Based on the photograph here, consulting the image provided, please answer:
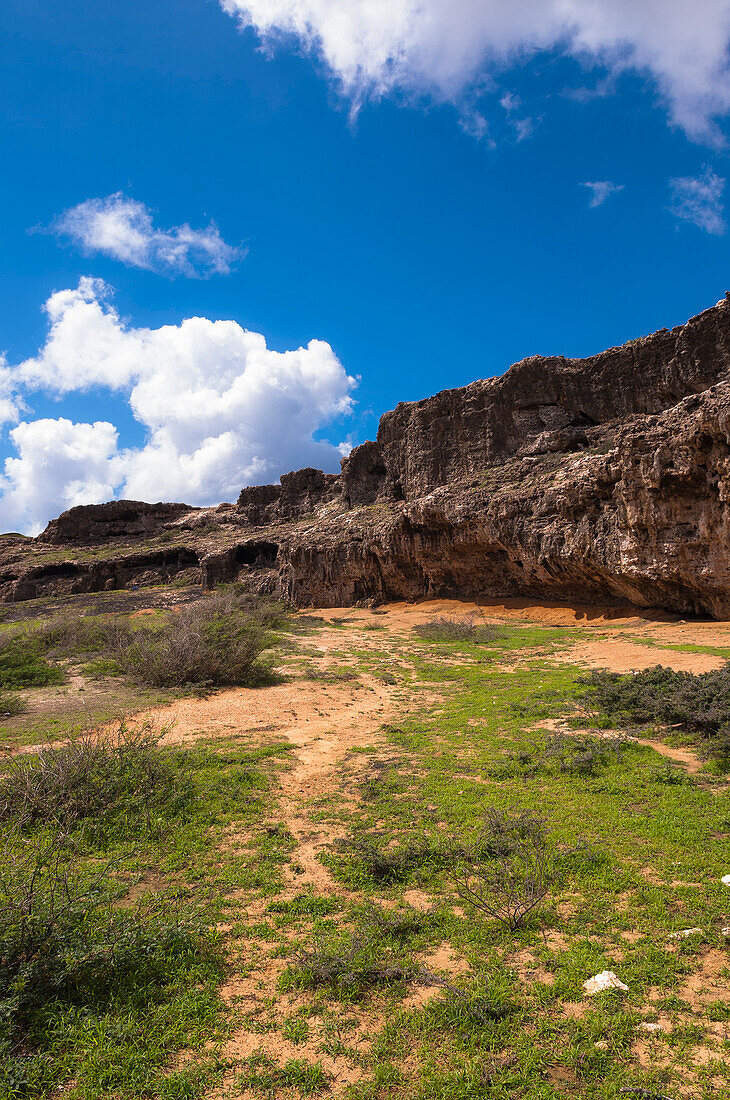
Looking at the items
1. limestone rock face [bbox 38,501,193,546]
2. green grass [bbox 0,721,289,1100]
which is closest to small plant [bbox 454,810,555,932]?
green grass [bbox 0,721,289,1100]

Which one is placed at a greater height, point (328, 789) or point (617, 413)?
point (617, 413)

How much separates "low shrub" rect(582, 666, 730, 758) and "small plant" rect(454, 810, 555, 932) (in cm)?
372

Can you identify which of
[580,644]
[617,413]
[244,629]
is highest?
[617,413]

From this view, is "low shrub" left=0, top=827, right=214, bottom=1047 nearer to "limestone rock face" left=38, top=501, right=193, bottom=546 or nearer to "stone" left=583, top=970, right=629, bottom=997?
"stone" left=583, top=970, right=629, bottom=997

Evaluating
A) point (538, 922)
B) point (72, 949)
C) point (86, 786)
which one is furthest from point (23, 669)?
point (538, 922)

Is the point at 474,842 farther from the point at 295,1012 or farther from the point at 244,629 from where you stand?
the point at 244,629

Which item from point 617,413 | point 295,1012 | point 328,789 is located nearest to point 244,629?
point 328,789

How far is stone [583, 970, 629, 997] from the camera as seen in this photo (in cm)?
332

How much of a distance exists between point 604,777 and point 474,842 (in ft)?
8.75

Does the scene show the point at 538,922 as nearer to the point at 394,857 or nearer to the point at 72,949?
the point at 394,857

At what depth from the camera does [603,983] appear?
11.1ft

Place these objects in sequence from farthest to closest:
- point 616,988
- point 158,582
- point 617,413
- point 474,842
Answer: point 158,582 → point 617,413 → point 474,842 → point 616,988

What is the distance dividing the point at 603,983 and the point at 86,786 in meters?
5.84

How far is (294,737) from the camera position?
985cm
